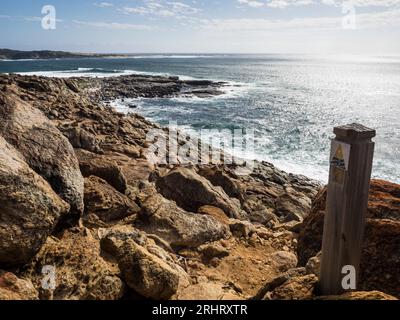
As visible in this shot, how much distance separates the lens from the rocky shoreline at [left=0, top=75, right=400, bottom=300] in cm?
431

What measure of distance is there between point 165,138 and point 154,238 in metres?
17.2

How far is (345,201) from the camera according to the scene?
358cm

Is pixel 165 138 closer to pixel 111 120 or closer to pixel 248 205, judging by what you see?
pixel 111 120

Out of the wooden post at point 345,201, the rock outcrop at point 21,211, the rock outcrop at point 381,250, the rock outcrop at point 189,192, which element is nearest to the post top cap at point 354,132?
the wooden post at point 345,201

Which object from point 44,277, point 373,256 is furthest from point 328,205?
point 44,277

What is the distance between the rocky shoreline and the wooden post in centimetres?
33

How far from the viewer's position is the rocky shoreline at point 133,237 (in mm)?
4312

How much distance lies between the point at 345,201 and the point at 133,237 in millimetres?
3107

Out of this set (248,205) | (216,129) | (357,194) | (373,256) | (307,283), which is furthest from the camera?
(216,129)

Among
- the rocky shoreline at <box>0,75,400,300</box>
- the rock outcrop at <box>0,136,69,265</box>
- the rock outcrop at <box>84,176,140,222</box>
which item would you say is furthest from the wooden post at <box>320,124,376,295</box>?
the rock outcrop at <box>84,176,140,222</box>

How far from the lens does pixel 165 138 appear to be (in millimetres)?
23562

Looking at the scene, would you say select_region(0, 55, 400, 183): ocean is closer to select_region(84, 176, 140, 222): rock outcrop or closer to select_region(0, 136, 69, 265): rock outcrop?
select_region(84, 176, 140, 222): rock outcrop

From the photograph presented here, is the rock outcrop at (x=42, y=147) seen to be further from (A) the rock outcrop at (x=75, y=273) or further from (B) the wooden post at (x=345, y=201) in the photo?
(B) the wooden post at (x=345, y=201)

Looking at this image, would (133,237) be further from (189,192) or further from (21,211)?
(189,192)
